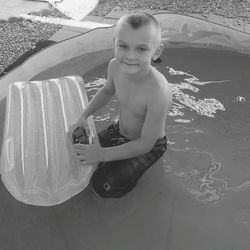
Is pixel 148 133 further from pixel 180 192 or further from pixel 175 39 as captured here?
pixel 175 39

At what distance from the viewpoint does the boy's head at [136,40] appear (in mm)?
1146

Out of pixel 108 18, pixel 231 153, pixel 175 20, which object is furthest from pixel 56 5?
pixel 231 153

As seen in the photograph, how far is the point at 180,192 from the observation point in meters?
1.45

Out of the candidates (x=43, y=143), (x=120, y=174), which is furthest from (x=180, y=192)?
(x=43, y=143)

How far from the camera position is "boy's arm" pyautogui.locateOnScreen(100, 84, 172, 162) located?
126 centimetres

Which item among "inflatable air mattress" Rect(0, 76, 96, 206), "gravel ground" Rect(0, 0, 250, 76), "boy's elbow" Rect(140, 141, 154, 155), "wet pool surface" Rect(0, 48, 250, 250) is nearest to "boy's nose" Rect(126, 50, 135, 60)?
"boy's elbow" Rect(140, 141, 154, 155)

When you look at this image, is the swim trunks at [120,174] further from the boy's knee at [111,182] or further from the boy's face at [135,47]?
the boy's face at [135,47]

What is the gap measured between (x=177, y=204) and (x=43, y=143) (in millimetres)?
550

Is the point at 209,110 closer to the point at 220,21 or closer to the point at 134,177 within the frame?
the point at 134,177

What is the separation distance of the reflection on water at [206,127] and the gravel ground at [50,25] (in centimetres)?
52

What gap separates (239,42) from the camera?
2166 millimetres

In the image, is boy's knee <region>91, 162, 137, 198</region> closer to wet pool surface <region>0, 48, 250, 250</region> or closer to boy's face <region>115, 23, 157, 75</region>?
wet pool surface <region>0, 48, 250, 250</region>

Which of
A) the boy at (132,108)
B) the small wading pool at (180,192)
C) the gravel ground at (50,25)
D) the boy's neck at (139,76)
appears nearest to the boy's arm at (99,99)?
the boy at (132,108)

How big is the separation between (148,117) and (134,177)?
0.82 ft
